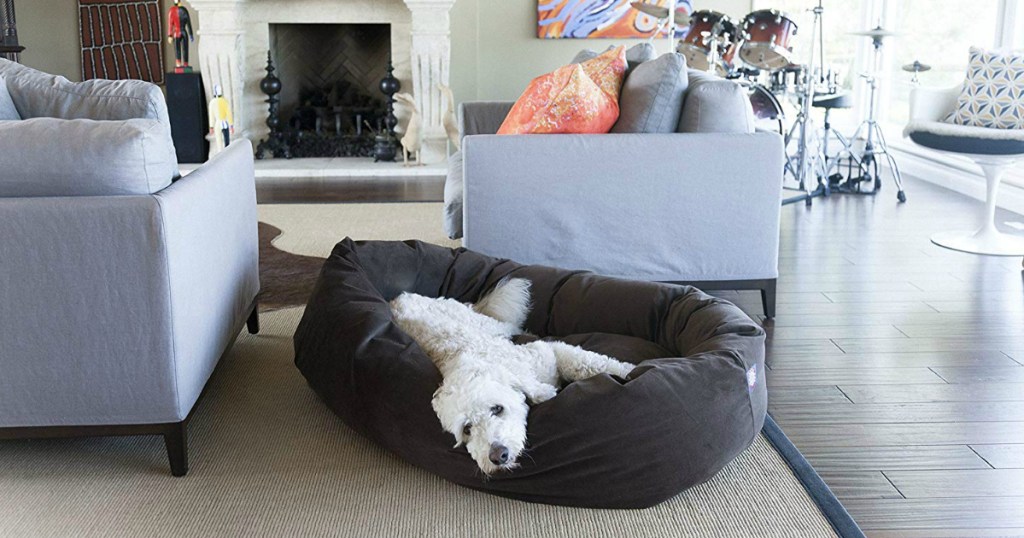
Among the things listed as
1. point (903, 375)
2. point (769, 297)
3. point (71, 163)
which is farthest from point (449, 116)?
point (71, 163)

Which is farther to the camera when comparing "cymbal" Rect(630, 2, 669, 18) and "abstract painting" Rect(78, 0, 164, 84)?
"abstract painting" Rect(78, 0, 164, 84)

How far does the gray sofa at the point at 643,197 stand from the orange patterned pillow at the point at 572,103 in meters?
0.11

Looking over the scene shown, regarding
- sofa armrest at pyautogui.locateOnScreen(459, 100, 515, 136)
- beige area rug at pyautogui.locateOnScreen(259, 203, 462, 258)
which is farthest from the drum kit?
beige area rug at pyautogui.locateOnScreen(259, 203, 462, 258)

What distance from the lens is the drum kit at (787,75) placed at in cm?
571

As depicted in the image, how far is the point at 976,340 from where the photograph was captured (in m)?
3.24

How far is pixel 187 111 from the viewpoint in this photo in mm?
7219

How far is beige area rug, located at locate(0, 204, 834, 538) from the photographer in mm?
2010

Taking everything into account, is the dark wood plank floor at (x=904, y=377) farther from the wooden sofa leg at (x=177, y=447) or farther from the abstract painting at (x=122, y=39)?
the abstract painting at (x=122, y=39)

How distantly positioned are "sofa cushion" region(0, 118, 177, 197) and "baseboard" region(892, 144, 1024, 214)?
488 cm

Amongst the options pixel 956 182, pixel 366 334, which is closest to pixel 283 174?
pixel 956 182

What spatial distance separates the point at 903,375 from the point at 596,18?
5102 mm

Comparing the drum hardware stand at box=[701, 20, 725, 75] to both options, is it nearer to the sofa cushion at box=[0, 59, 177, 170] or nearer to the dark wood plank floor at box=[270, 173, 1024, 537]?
the dark wood plank floor at box=[270, 173, 1024, 537]

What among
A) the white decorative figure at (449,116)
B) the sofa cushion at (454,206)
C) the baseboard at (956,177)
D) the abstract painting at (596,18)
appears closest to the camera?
the sofa cushion at (454,206)

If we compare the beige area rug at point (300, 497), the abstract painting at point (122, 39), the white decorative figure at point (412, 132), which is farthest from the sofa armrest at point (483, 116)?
the abstract painting at point (122, 39)
